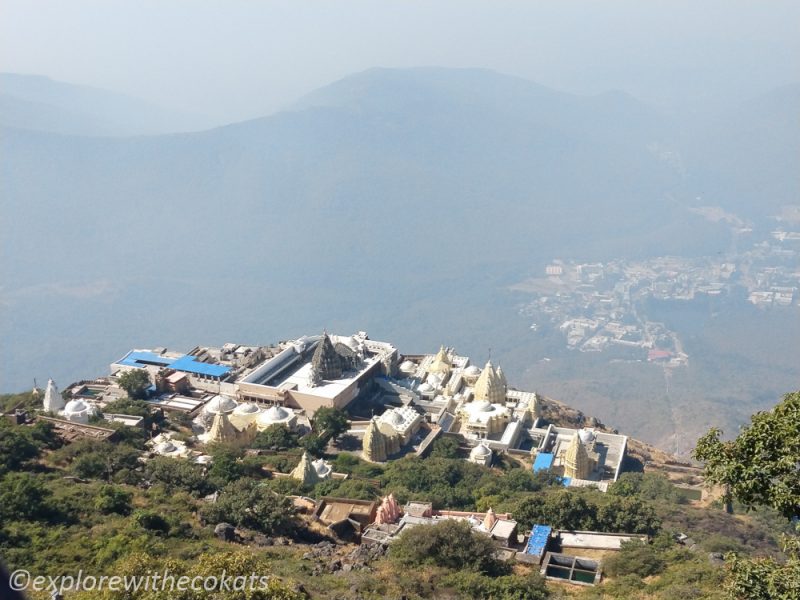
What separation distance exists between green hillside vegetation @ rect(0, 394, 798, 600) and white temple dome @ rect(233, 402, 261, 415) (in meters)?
8.62

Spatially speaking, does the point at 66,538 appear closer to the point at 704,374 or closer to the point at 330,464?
the point at 330,464

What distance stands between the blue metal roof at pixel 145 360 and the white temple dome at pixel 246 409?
1316cm

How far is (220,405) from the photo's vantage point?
54.6 meters

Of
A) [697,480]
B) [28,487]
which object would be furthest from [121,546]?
[697,480]

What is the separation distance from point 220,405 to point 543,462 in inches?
950

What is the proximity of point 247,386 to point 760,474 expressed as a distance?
47.0m

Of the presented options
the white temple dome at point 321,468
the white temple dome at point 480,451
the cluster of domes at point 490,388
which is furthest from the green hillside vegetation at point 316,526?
the cluster of domes at point 490,388

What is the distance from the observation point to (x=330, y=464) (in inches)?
1838

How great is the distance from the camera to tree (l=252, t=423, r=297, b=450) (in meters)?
48.8

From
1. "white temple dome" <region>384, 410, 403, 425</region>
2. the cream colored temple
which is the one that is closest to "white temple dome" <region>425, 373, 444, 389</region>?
the cream colored temple

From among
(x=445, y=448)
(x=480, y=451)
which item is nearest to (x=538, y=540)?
(x=480, y=451)

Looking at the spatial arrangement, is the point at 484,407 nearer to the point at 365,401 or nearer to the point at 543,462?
the point at 543,462

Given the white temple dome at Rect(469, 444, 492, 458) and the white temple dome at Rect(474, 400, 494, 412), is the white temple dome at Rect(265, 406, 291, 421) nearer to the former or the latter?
the white temple dome at Rect(469, 444, 492, 458)

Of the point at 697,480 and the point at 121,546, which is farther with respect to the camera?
the point at 697,480
